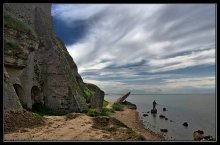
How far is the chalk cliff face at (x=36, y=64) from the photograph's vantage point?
22.2 metres

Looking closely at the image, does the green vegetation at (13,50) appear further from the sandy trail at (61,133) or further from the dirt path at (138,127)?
the dirt path at (138,127)

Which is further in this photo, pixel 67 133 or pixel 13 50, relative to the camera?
pixel 13 50

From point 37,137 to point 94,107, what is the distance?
1757 centimetres

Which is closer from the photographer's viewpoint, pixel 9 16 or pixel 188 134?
pixel 9 16

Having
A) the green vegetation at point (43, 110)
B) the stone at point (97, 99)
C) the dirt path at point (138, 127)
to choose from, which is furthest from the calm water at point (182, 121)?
the green vegetation at point (43, 110)

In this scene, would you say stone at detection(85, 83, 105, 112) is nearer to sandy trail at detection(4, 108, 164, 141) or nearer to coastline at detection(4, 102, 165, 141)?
coastline at detection(4, 102, 165, 141)

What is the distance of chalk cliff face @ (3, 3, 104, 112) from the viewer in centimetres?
2219

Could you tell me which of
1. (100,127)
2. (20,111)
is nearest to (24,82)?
(20,111)

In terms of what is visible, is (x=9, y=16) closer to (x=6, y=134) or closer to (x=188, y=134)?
(x=6, y=134)

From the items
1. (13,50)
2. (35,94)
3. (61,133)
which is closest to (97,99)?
(35,94)

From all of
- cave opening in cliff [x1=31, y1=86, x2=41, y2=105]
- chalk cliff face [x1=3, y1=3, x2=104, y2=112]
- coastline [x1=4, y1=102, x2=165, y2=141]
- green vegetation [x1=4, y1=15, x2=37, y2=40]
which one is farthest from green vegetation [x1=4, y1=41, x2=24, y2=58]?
coastline [x1=4, y1=102, x2=165, y2=141]

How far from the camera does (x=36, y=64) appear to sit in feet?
89.4

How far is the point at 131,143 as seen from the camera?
7938mm

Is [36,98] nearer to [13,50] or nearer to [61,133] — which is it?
[13,50]
